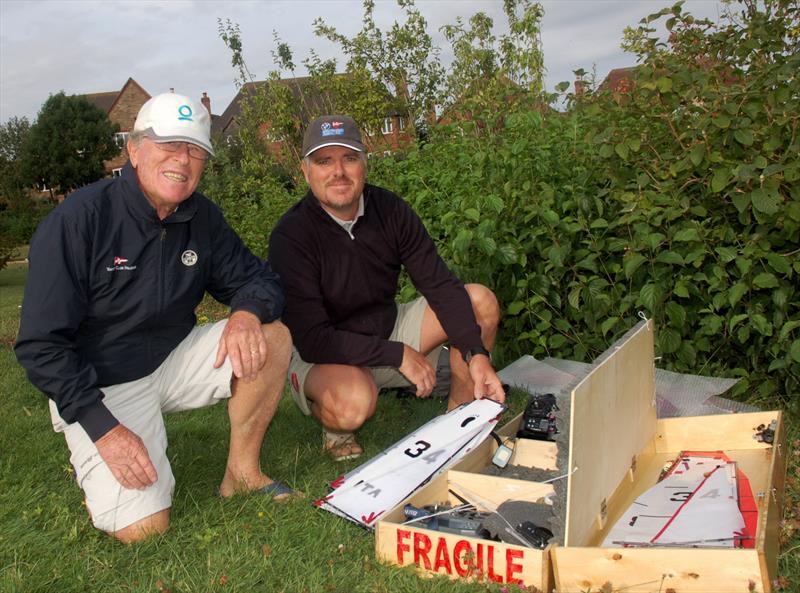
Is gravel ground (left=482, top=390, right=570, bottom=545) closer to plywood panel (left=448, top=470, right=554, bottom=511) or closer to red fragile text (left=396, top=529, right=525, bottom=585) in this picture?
plywood panel (left=448, top=470, right=554, bottom=511)

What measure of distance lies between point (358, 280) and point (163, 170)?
1205 mm

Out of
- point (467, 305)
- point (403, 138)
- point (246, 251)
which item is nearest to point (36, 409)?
point (246, 251)

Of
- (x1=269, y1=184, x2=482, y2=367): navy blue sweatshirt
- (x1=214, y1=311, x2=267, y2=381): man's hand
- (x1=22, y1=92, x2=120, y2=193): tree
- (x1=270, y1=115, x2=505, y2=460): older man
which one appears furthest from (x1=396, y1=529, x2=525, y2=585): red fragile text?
(x1=22, y1=92, x2=120, y2=193): tree

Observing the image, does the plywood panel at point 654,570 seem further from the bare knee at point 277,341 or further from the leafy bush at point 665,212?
the leafy bush at point 665,212

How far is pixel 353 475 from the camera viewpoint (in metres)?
3.38

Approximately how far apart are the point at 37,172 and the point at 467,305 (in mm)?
54770

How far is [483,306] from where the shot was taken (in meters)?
4.16

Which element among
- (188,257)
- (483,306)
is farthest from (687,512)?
(188,257)

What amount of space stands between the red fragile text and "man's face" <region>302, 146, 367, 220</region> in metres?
1.78

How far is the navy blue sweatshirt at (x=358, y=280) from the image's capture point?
12.6 feet

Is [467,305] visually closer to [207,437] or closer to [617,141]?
[617,141]

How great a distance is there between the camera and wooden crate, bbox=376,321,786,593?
7.48 feet

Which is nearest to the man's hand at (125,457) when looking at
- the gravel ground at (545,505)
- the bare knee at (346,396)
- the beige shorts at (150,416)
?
the beige shorts at (150,416)

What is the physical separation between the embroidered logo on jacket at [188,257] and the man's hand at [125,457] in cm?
77
